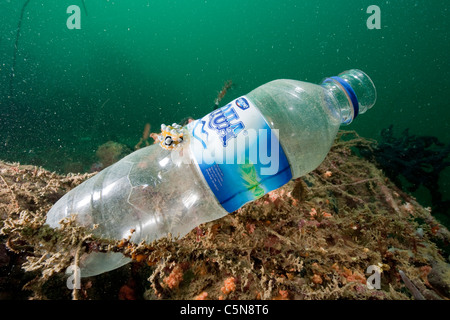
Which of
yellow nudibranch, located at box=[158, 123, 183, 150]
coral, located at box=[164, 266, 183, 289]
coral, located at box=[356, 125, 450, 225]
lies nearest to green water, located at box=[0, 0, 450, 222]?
coral, located at box=[356, 125, 450, 225]

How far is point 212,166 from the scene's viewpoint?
1621mm

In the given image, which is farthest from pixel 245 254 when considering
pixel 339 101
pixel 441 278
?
pixel 339 101

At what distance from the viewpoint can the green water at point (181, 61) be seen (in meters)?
15.9

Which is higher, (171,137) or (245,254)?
(171,137)

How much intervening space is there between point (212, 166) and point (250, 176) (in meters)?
0.32

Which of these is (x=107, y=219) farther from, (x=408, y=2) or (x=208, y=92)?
(x=408, y=2)

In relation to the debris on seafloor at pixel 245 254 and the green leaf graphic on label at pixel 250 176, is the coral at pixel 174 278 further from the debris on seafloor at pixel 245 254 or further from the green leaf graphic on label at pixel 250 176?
the green leaf graphic on label at pixel 250 176

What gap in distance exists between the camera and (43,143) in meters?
10.3

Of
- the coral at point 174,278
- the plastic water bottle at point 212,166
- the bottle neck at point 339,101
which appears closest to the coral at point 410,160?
the bottle neck at point 339,101

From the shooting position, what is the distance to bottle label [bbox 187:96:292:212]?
161 centimetres

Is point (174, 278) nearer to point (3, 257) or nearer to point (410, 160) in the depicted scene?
point (3, 257)

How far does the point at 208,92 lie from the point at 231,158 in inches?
2575

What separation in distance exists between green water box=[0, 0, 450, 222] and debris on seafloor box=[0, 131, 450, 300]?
563cm
